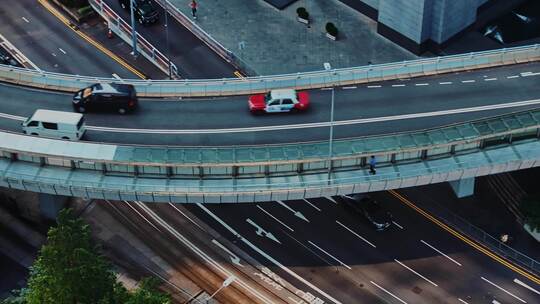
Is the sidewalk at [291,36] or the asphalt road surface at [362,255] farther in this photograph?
the sidewalk at [291,36]

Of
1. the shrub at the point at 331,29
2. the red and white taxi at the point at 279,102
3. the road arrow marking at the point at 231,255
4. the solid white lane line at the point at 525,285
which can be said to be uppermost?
the shrub at the point at 331,29

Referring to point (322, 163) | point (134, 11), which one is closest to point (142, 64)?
point (134, 11)

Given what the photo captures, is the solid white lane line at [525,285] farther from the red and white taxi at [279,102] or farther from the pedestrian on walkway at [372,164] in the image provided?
the red and white taxi at [279,102]

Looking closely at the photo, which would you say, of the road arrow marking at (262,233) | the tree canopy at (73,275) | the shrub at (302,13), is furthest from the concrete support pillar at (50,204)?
the shrub at (302,13)

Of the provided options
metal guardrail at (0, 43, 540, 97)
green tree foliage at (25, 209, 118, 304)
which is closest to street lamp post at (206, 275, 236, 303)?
green tree foliage at (25, 209, 118, 304)

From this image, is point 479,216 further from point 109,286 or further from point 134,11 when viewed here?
point 134,11

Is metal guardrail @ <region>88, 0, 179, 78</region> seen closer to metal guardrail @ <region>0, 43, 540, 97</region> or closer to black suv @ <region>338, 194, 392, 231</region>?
metal guardrail @ <region>0, 43, 540, 97</region>

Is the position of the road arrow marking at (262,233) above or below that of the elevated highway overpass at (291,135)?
below
